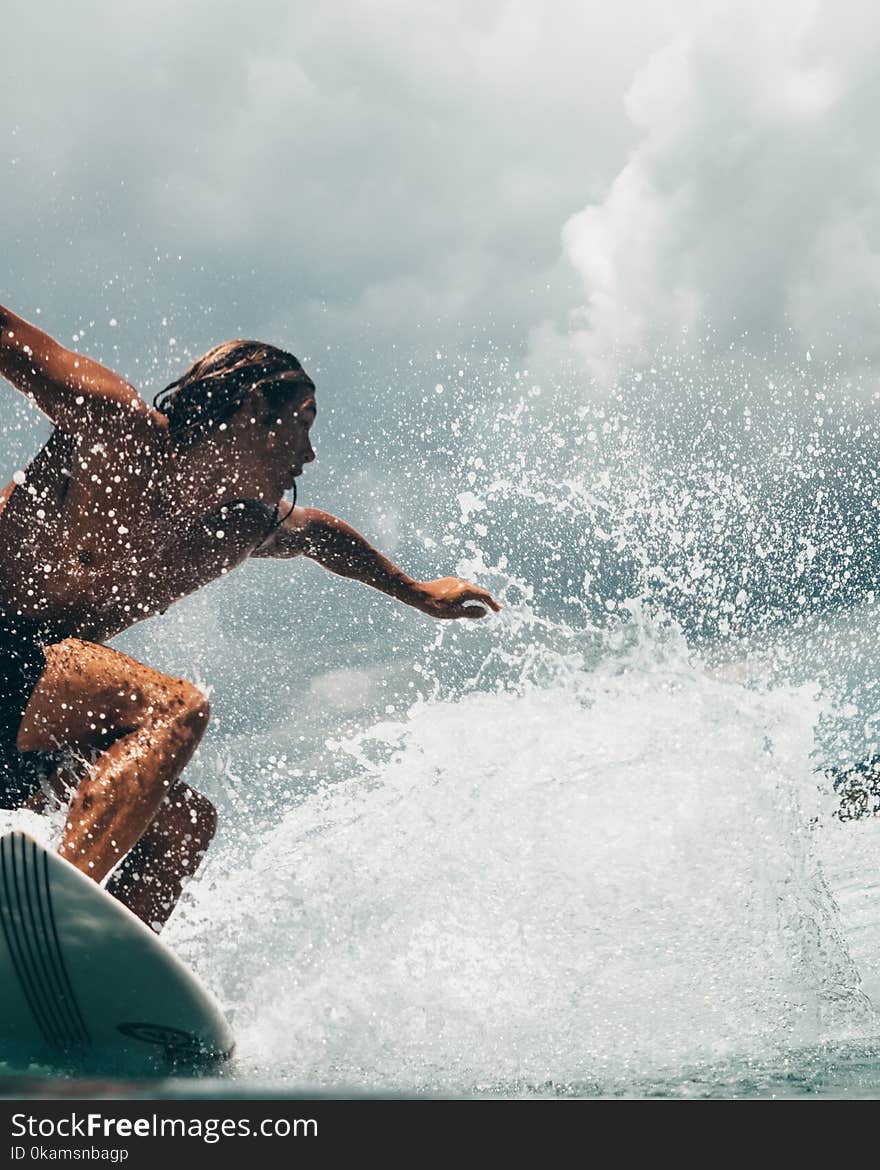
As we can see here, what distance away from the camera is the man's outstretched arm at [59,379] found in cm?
290

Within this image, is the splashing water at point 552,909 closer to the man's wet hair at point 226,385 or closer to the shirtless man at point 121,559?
the shirtless man at point 121,559

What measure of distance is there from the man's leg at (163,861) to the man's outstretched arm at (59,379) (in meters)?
1.51

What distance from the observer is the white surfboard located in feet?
8.15

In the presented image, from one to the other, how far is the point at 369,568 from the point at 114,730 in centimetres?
Answer: 204

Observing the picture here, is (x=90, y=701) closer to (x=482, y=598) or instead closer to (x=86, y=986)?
(x=86, y=986)

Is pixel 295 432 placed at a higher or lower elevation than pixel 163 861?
higher

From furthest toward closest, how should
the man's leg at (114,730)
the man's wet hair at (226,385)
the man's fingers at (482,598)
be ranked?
1. the man's fingers at (482,598)
2. the man's wet hair at (226,385)
3. the man's leg at (114,730)

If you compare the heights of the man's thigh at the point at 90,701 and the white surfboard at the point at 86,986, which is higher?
the man's thigh at the point at 90,701

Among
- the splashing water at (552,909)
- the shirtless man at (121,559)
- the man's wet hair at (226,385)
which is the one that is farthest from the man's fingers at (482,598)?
the man's wet hair at (226,385)

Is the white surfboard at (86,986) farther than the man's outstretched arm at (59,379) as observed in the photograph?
No

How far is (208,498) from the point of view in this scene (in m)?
3.53

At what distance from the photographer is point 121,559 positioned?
11.2 ft

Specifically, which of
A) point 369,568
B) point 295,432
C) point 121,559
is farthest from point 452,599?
point 121,559
